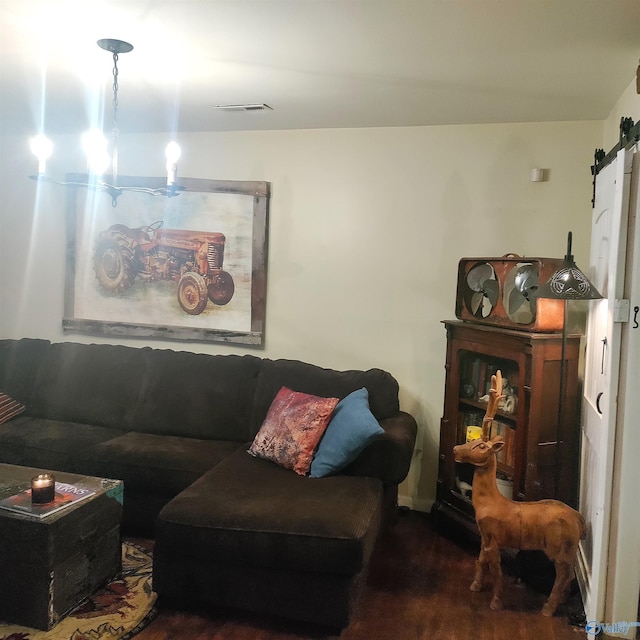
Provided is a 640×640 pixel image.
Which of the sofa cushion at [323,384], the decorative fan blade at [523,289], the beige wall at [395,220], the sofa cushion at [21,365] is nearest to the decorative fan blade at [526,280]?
the decorative fan blade at [523,289]

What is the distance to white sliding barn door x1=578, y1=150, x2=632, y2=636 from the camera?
88.8 inches

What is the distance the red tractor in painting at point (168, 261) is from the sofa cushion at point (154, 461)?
1.10 meters

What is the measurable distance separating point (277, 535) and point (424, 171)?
230 centimetres

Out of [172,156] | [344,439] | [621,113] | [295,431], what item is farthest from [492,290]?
[172,156]

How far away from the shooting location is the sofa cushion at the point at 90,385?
3705mm

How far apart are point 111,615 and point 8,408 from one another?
184 centimetres

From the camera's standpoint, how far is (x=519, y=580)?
2.82 metres

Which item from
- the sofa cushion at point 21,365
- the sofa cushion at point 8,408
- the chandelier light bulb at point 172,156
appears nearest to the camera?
the chandelier light bulb at point 172,156

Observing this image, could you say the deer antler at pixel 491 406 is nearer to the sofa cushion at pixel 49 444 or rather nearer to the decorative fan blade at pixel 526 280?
the decorative fan blade at pixel 526 280

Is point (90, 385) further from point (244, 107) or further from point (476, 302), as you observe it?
point (476, 302)

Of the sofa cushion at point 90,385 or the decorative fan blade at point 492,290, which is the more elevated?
the decorative fan blade at point 492,290

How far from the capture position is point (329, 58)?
246cm

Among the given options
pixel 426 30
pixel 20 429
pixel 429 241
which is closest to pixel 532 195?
pixel 429 241

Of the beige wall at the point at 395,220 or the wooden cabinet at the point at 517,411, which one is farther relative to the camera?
the beige wall at the point at 395,220
